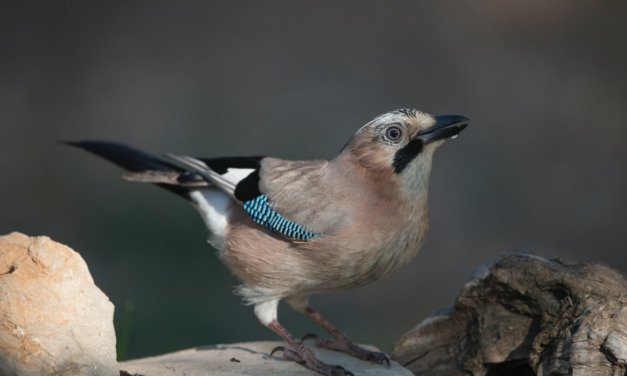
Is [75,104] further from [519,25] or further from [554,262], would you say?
[554,262]

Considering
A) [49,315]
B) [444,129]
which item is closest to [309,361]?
[444,129]

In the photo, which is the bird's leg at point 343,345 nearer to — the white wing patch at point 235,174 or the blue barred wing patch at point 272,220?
the blue barred wing patch at point 272,220

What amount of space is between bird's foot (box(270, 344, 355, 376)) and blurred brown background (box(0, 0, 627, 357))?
2.55 m

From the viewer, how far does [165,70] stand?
10.8 meters

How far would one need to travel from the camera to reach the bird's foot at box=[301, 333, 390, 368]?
4.76 metres

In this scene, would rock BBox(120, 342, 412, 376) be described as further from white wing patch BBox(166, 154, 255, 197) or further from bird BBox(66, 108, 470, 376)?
white wing patch BBox(166, 154, 255, 197)

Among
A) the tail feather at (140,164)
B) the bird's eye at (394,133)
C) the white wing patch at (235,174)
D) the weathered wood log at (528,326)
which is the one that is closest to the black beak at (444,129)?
the bird's eye at (394,133)

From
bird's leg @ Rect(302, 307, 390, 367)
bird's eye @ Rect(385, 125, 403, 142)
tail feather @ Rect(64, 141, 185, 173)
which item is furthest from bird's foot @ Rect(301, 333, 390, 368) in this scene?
tail feather @ Rect(64, 141, 185, 173)

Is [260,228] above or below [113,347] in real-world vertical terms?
above

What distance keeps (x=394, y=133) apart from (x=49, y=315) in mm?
1971

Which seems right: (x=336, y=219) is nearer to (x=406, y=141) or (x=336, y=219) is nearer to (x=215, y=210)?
(x=406, y=141)

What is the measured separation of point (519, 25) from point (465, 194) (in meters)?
2.86

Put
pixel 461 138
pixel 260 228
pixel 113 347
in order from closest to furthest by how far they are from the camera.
Result: pixel 113 347 → pixel 260 228 → pixel 461 138

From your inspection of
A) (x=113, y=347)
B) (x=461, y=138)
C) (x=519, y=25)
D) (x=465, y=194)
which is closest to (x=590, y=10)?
(x=519, y=25)
